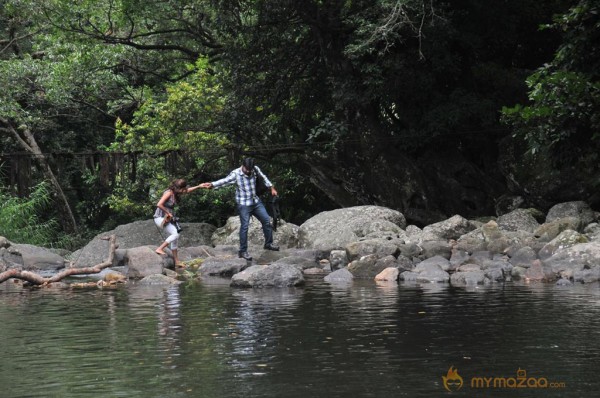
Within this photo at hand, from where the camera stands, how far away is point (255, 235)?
24.2 meters

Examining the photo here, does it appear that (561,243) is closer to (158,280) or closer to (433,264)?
(433,264)

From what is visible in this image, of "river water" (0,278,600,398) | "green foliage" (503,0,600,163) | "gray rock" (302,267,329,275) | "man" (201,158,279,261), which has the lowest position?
"river water" (0,278,600,398)

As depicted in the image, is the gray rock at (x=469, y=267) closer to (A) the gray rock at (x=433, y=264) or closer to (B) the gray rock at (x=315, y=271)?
(A) the gray rock at (x=433, y=264)

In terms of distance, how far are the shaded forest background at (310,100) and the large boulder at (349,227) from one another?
86.0 inches

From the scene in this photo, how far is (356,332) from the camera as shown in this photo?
997 centimetres

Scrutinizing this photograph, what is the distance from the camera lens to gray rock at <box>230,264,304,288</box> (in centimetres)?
1519

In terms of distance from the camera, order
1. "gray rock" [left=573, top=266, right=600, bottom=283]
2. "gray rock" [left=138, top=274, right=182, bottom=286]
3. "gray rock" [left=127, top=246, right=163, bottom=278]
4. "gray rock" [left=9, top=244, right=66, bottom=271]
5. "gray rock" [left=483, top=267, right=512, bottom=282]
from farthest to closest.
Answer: "gray rock" [left=9, top=244, right=66, bottom=271]
"gray rock" [left=127, top=246, right=163, bottom=278]
"gray rock" [left=138, top=274, right=182, bottom=286]
"gray rock" [left=483, top=267, right=512, bottom=282]
"gray rock" [left=573, top=266, right=600, bottom=283]

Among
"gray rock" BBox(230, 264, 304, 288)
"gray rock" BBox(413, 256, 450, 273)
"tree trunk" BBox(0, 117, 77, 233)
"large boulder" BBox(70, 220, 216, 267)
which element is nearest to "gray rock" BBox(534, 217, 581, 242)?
"gray rock" BBox(413, 256, 450, 273)

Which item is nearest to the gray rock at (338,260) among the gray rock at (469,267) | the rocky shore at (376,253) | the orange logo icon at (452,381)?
the rocky shore at (376,253)

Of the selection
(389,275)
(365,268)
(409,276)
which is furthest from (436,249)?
(389,275)

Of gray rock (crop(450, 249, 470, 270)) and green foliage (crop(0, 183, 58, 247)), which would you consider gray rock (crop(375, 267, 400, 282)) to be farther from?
green foliage (crop(0, 183, 58, 247))

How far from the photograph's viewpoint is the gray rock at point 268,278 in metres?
15.2

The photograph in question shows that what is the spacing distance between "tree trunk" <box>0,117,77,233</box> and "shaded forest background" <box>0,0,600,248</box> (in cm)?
11

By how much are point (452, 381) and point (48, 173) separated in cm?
2576
